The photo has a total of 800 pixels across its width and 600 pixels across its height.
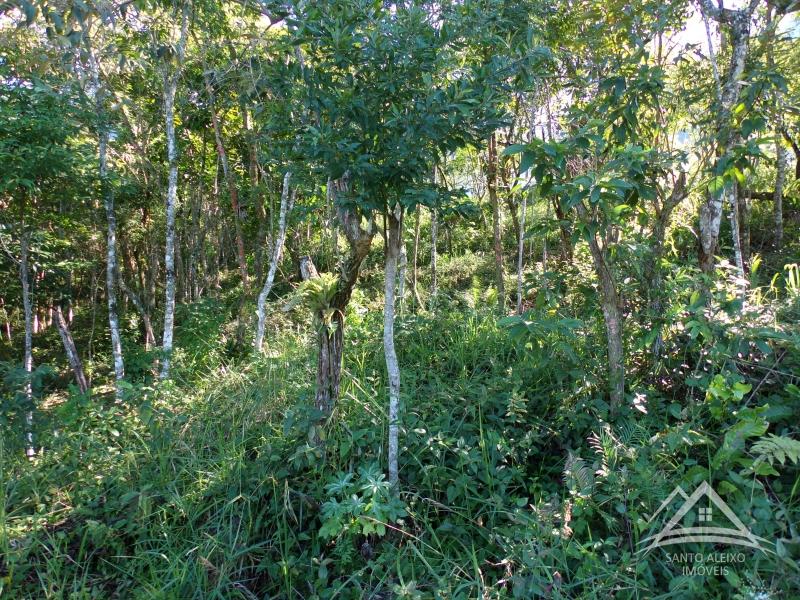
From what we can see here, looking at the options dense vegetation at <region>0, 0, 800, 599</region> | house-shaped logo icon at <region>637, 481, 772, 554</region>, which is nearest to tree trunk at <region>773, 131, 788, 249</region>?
dense vegetation at <region>0, 0, 800, 599</region>

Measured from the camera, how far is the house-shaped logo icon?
200 centimetres

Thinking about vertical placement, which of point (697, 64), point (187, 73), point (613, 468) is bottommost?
point (613, 468)

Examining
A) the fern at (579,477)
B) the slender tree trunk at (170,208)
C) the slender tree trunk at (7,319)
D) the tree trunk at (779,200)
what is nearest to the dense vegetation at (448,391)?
the fern at (579,477)

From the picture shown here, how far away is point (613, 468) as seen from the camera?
93.5 inches

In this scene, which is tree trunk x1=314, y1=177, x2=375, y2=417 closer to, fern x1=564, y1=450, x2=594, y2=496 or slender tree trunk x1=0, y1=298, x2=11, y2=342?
fern x1=564, y1=450, x2=594, y2=496

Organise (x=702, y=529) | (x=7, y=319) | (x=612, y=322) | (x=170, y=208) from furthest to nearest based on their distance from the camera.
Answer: (x=7, y=319) < (x=170, y=208) < (x=612, y=322) < (x=702, y=529)

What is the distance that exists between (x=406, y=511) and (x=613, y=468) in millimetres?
1084

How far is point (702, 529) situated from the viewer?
2.07 metres

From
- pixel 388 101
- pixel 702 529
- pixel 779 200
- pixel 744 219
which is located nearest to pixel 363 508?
pixel 702 529

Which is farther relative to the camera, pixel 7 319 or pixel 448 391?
pixel 7 319

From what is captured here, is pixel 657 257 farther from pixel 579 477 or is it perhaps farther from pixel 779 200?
pixel 779 200

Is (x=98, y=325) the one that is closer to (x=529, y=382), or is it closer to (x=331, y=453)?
(x=331, y=453)

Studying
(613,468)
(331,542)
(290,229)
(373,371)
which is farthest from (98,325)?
(613,468)

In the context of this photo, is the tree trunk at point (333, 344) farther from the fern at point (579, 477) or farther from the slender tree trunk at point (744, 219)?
the slender tree trunk at point (744, 219)
